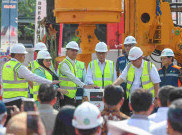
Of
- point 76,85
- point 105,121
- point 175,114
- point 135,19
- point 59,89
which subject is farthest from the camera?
point 135,19

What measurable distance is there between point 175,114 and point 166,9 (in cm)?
819

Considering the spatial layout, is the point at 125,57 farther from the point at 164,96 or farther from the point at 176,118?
the point at 176,118

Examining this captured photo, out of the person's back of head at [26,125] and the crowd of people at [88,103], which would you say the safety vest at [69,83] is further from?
the person's back of head at [26,125]

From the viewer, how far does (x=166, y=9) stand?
10.8 m

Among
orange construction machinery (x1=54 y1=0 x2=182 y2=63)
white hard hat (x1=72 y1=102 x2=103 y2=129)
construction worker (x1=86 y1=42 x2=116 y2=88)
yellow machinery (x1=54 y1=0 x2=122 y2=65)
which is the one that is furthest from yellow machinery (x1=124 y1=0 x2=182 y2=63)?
white hard hat (x1=72 y1=102 x2=103 y2=129)

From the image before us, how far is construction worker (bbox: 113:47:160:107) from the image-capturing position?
7.48m

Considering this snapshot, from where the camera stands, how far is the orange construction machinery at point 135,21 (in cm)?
912

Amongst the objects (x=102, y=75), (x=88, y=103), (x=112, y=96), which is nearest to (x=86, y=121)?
(x=88, y=103)

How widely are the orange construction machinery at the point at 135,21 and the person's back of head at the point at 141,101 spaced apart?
4912 mm

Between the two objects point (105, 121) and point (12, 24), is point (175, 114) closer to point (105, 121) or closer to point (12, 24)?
point (105, 121)

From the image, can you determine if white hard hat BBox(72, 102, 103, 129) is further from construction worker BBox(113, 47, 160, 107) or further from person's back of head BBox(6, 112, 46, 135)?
construction worker BBox(113, 47, 160, 107)

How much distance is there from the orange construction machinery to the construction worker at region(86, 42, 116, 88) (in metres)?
1.17

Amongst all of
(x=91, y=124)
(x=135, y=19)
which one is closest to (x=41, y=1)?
(x=135, y=19)

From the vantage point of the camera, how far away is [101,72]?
813 cm
